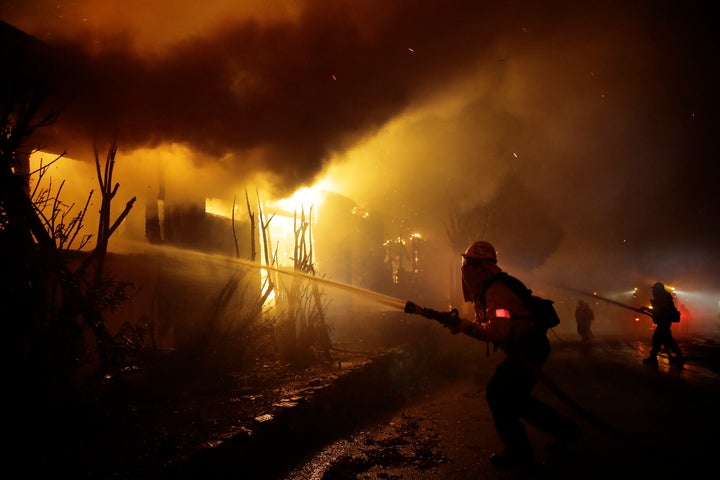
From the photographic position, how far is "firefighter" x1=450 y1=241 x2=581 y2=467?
11.5 feet

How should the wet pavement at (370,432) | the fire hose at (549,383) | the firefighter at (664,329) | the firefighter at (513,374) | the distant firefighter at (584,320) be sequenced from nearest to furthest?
1. the wet pavement at (370,432)
2. the fire hose at (549,383)
3. the firefighter at (513,374)
4. the firefighter at (664,329)
5. the distant firefighter at (584,320)

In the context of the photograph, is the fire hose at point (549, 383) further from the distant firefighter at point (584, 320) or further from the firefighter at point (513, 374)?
the distant firefighter at point (584, 320)

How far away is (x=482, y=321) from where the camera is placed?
393 centimetres

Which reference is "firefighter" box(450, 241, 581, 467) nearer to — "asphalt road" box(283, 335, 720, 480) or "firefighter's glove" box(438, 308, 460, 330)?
"firefighter's glove" box(438, 308, 460, 330)

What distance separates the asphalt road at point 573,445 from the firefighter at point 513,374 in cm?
17

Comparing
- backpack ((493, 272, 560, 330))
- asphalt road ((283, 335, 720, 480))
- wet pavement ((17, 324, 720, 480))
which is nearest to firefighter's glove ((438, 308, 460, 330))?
backpack ((493, 272, 560, 330))

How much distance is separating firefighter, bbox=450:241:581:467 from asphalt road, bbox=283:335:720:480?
167 millimetres

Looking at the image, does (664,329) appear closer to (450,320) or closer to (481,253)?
(481,253)

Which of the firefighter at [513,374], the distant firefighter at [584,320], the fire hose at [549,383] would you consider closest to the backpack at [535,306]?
the firefighter at [513,374]

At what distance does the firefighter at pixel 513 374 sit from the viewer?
3.50 m

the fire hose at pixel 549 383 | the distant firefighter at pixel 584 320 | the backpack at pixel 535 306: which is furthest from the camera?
the distant firefighter at pixel 584 320

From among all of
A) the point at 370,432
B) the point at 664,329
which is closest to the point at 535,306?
the point at 370,432

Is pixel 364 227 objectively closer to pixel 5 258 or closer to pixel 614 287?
pixel 5 258

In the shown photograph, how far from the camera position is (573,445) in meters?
3.98
